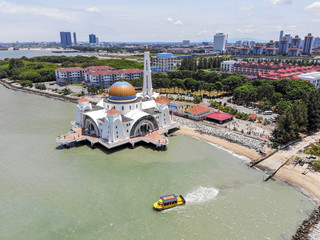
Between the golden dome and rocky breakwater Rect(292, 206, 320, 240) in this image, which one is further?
the golden dome

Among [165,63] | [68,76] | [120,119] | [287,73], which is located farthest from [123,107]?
[165,63]

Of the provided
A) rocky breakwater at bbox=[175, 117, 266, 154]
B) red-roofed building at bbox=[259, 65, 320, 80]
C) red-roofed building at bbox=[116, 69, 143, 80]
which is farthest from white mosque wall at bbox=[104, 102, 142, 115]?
red-roofed building at bbox=[259, 65, 320, 80]

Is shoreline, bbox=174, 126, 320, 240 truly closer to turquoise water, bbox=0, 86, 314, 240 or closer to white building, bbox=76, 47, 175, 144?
turquoise water, bbox=0, 86, 314, 240

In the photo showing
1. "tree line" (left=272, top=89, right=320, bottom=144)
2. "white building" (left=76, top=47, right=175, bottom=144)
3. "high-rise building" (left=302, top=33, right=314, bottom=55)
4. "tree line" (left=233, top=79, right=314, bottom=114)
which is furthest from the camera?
"high-rise building" (left=302, top=33, right=314, bottom=55)

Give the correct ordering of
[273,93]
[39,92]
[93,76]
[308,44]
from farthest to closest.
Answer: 1. [308,44]
2. [93,76]
3. [39,92]
4. [273,93]

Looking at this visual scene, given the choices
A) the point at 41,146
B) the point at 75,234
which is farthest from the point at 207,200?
the point at 41,146

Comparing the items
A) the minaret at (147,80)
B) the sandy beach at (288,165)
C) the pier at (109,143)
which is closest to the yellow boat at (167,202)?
the pier at (109,143)

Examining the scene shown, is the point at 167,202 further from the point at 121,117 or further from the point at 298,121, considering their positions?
the point at 298,121
